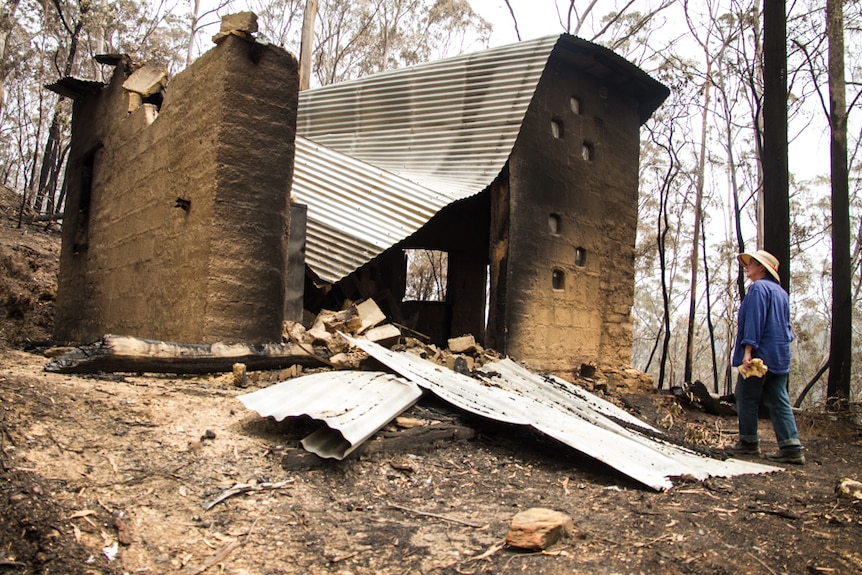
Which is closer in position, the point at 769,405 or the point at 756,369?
the point at 756,369

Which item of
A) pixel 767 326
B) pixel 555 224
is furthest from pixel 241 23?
pixel 555 224

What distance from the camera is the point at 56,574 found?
95.3 inches

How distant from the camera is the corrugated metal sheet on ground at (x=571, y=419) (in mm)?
4191

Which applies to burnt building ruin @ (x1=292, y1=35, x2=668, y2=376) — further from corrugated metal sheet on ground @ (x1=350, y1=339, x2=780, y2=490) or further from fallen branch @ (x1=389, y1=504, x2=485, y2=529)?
fallen branch @ (x1=389, y1=504, x2=485, y2=529)

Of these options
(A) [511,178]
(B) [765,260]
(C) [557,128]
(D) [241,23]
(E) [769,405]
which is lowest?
(E) [769,405]

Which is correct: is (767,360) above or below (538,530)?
above

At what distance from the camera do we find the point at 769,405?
508cm

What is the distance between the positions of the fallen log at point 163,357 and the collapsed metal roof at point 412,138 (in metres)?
1.71

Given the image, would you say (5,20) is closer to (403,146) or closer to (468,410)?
(403,146)

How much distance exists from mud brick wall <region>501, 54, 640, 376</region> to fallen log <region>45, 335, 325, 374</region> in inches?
145

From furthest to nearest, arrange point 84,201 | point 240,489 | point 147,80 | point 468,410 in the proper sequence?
point 84,201
point 147,80
point 468,410
point 240,489

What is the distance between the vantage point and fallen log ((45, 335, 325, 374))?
4.95 m

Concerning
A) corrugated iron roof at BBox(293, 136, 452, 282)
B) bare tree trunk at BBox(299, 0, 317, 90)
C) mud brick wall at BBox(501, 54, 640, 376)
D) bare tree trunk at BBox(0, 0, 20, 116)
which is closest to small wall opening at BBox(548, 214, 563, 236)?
mud brick wall at BBox(501, 54, 640, 376)

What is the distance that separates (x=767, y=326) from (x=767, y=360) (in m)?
0.27
